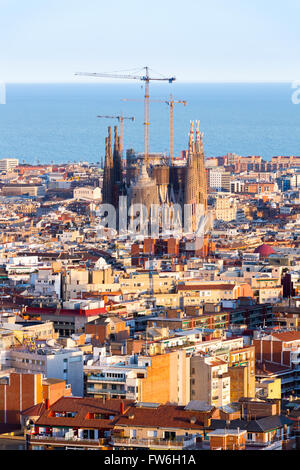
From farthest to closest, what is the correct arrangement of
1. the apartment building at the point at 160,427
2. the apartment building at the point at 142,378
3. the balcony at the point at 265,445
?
the apartment building at the point at 142,378
the apartment building at the point at 160,427
the balcony at the point at 265,445

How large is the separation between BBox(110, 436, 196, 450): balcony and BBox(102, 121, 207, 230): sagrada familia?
43.5 meters

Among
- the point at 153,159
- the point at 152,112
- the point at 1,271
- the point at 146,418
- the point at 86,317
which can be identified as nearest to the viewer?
the point at 146,418

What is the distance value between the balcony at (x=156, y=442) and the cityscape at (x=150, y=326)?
0.03m

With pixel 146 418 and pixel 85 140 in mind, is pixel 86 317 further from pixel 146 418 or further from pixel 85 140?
pixel 85 140

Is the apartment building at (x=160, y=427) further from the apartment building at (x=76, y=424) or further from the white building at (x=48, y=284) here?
the white building at (x=48, y=284)

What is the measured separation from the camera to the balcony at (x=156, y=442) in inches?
760

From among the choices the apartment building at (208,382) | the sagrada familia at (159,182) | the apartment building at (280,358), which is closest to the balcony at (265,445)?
the apartment building at (208,382)

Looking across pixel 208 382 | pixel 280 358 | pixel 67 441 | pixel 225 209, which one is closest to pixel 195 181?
pixel 225 209

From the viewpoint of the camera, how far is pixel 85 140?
462 ft

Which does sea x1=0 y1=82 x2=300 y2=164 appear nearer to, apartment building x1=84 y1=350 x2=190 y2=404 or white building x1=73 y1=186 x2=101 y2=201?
white building x1=73 y1=186 x2=101 y2=201

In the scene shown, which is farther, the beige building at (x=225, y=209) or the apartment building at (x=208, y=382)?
the beige building at (x=225, y=209)

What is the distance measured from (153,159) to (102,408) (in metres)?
47.6

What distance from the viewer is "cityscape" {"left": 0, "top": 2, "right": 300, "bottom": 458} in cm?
2011
